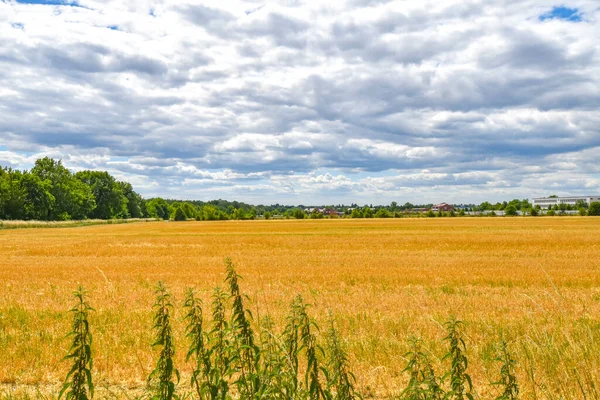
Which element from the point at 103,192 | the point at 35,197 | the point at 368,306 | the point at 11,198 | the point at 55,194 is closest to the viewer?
the point at 368,306

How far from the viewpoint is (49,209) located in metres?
122

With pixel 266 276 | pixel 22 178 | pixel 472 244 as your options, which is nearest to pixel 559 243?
pixel 472 244

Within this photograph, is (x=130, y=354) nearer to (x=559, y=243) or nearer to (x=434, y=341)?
(x=434, y=341)

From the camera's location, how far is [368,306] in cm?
1358

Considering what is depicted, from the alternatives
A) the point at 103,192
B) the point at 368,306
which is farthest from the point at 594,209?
the point at 103,192

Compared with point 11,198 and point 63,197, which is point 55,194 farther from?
point 11,198

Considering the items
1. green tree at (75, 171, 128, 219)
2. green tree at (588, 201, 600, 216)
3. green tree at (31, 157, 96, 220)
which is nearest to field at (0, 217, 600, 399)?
green tree at (31, 157, 96, 220)

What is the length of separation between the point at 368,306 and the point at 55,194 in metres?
136

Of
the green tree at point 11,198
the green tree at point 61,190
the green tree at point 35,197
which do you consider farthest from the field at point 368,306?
the green tree at point 61,190

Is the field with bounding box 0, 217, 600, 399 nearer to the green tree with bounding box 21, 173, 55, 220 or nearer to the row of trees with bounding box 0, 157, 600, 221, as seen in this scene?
the row of trees with bounding box 0, 157, 600, 221

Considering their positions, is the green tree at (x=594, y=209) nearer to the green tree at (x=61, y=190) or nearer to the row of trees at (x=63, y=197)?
the row of trees at (x=63, y=197)

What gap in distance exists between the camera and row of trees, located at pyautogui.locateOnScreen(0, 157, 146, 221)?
4252 inches

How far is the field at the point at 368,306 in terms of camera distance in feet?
23.9

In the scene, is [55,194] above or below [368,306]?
above
